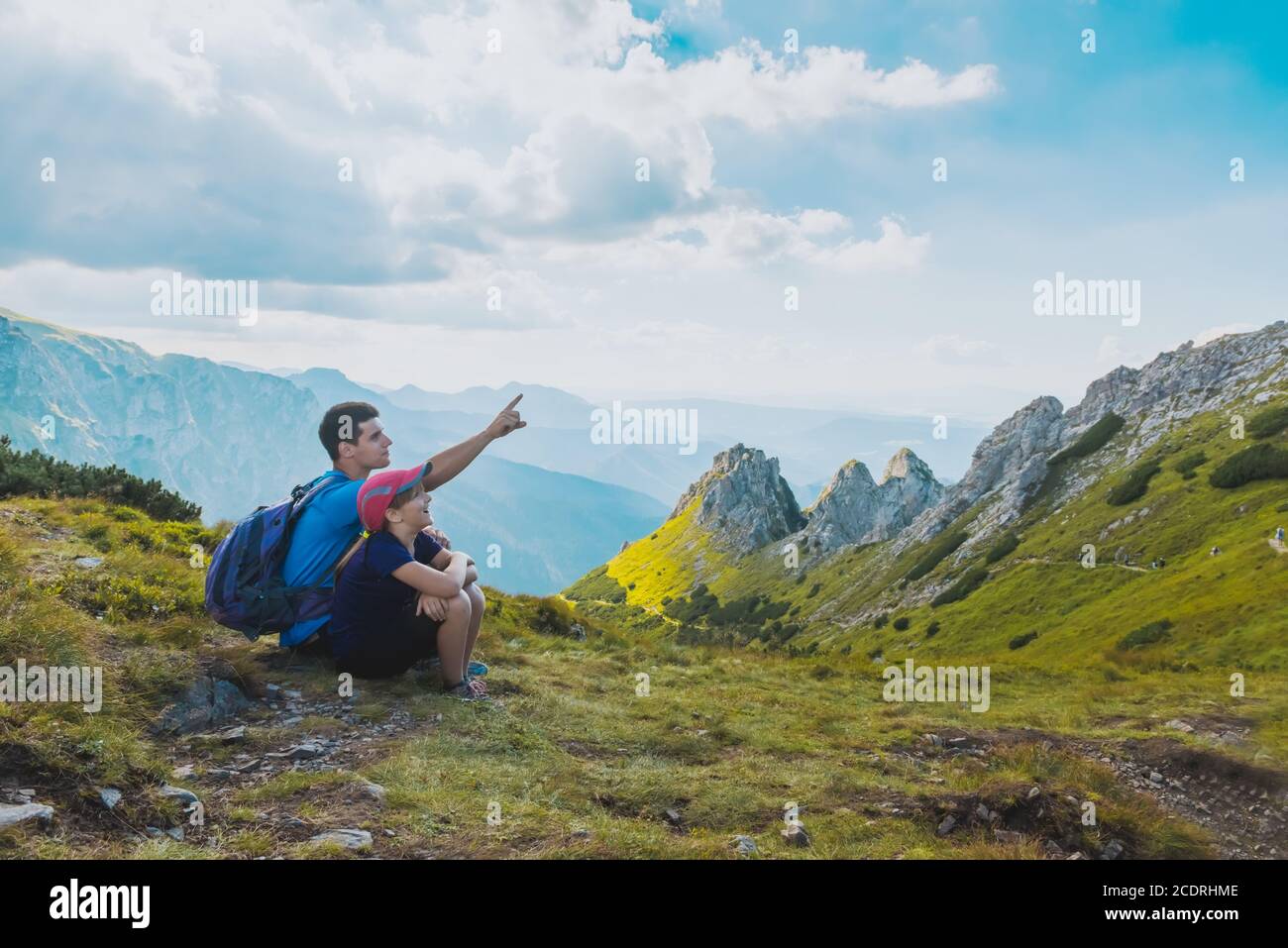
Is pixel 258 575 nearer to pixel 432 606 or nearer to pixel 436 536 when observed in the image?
pixel 436 536

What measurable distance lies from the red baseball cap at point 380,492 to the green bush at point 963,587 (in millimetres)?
74562

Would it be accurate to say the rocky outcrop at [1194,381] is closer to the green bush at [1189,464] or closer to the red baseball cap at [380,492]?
the green bush at [1189,464]

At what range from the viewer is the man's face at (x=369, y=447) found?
10.0 metres

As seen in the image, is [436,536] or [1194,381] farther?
[1194,381]

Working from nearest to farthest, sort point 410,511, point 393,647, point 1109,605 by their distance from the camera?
point 410,511
point 393,647
point 1109,605

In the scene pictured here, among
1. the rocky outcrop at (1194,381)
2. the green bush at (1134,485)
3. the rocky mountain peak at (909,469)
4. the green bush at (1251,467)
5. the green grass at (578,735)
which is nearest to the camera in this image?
the green grass at (578,735)

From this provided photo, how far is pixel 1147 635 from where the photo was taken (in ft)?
128

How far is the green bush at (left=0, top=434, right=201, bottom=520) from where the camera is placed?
752 inches

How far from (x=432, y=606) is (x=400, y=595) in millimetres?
561

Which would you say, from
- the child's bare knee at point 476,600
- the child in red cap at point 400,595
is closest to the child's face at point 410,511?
the child in red cap at point 400,595

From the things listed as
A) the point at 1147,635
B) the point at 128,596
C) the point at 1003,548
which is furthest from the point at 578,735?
the point at 1003,548
